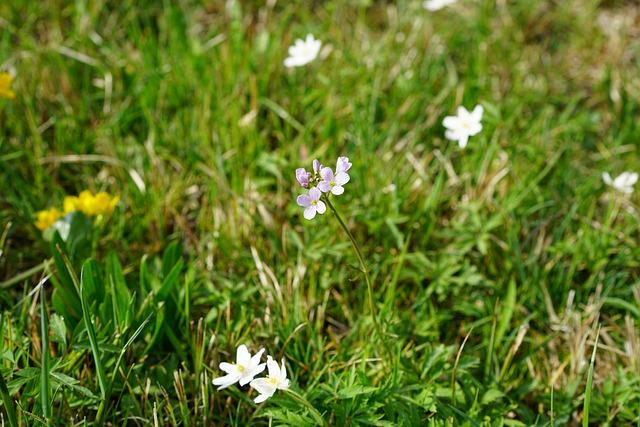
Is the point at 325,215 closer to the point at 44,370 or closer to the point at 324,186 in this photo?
the point at 324,186

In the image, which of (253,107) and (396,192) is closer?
(396,192)

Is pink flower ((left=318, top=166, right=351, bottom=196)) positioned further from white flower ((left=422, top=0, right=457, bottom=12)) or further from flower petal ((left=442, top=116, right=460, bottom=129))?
white flower ((left=422, top=0, right=457, bottom=12))

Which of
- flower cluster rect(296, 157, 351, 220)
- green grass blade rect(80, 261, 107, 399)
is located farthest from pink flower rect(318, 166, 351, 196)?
green grass blade rect(80, 261, 107, 399)

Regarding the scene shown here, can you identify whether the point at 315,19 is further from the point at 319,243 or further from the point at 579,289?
the point at 579,289

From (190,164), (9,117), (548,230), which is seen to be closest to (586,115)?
(548,230)

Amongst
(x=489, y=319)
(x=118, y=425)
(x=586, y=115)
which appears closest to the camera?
(x=118, y=425)

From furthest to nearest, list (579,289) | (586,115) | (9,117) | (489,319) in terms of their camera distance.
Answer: (586,115) → (9,117) → (579,289) → (489,319)

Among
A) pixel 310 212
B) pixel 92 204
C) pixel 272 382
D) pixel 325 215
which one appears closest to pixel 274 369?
pixel 272 382
